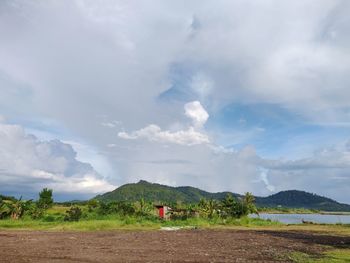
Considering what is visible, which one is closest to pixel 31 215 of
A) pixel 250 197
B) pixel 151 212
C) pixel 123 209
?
pixel 123 209

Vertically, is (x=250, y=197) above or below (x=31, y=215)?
above

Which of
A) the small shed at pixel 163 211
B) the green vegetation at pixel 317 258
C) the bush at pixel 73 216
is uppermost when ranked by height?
the small shed at pixel 163 211

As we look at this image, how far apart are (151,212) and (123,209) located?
5.49 m

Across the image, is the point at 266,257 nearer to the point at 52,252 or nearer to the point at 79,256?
the point at 79,256

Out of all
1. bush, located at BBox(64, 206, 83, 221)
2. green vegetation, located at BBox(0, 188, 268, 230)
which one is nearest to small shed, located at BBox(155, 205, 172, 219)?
green vegetation, located at BBox(0, 188, 268, 230)

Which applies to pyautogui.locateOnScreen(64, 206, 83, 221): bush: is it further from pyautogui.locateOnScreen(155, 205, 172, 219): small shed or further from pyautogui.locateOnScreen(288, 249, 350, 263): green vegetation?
pyautogui.locateOnScreen(288, 249, 350, 263): green vegetation

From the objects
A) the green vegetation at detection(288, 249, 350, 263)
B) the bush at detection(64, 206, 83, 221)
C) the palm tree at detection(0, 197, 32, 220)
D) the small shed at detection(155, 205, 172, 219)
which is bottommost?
the green vegetation at detection(288, 249, 350, 263)

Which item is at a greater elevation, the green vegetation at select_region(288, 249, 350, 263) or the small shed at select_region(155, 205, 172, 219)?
the small shed at select_region(155, 205, 172, 219)

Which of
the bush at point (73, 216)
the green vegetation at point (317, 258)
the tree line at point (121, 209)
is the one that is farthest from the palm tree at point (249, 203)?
the green vegetation at point (317, 258)

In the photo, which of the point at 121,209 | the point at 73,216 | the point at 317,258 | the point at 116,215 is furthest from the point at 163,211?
the point at 317,258

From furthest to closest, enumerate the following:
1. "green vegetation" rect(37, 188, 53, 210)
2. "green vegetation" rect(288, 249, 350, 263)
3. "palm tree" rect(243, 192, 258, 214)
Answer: "palm tree" rect(243, 192, 258, 214)
"green vegetation" rect(37, 188, 53, 210)
"green vegetation" rect(288, 249, 350, 263)

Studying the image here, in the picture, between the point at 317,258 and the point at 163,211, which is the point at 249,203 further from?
the point at 317,258

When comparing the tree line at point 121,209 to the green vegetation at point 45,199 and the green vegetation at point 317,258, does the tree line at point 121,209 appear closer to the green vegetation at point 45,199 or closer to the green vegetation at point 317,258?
the green vegetation at point 45,199

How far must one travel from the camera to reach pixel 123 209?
80812 mm
